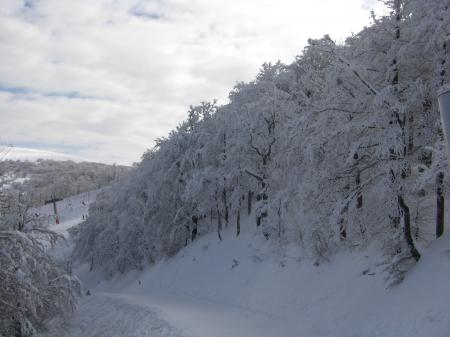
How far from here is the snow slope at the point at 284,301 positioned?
1373cm

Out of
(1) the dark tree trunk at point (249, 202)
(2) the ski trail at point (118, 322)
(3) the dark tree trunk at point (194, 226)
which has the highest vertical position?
(1) the dark tree trunk at point (249, 202)

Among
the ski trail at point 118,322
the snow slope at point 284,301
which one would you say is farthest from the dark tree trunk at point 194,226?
the ski trail at point 118,322

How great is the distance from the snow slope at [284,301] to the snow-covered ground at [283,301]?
1.4 inches

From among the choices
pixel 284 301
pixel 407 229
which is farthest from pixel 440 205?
pixel 284 301

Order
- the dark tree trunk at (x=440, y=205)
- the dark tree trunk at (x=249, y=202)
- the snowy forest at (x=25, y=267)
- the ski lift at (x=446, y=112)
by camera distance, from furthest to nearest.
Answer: the dark tree trunk at (x=249, y=202) < the snowy forest at (x=25, y=267) < the dark tree trunk at (x=440, y=205) < the ski lift at (x=446, y=112)

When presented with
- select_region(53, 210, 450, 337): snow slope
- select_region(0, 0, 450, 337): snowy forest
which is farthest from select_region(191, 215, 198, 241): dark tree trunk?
select_region(0, 0, 450, 337): snowy forest

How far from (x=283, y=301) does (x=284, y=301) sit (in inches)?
3.5

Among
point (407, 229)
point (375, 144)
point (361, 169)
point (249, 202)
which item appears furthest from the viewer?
point (249, 202)

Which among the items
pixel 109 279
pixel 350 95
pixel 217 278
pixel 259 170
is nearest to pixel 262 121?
pixel 259 170

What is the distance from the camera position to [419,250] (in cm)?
1570

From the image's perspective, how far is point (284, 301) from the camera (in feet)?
68.8

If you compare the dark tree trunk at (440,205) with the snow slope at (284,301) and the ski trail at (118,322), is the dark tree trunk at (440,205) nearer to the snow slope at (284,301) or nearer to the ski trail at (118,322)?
the snow slope at (284,301)

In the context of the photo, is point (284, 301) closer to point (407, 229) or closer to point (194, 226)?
point (407, 229)

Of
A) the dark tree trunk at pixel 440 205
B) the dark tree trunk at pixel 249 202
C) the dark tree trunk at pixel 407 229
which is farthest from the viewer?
the dark tree trunk at pixel 249 202
